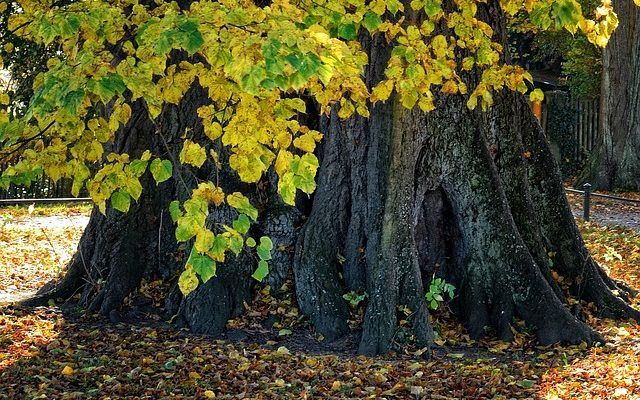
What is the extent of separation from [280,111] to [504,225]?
12.0ft

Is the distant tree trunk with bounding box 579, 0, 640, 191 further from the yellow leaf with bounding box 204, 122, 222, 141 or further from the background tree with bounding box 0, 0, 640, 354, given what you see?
the yellow leaf with bounding box 204, 122, 222, 141

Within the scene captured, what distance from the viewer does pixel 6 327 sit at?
8.09m

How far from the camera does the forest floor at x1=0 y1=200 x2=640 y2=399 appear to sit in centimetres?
642

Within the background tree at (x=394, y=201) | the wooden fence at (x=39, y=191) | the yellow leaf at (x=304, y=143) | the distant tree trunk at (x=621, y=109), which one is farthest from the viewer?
the distant tree trunk at (x=621, y=109)

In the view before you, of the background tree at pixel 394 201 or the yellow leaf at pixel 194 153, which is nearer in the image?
the yellow leaf at pixel 194 153

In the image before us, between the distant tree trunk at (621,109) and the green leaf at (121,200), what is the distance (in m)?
17.4

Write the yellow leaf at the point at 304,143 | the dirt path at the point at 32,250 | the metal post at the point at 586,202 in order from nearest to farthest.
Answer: the yellow leaf at the point at 304,143 → the dirt path at the point at 32,250 → the metal post at the point at 586,202

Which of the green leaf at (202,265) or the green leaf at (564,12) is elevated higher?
the green leaf at (564,12)

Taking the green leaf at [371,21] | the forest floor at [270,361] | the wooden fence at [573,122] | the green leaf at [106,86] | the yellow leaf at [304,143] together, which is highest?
the wooden fence at [573,122]

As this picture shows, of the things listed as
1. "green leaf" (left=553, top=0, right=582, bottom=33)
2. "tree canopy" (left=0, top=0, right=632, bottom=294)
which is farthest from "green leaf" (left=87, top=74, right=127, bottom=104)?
"green leaf" (left=553, top=0, right=582, bottom=33)

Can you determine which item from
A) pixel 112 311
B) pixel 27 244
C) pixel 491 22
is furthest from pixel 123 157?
pixel 27 244

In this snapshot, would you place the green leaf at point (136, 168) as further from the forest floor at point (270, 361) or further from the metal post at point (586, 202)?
the metal post at point (586, 202)

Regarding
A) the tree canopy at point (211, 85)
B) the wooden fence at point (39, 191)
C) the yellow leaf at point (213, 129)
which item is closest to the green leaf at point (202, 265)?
the tree canopy at point (211, 85)

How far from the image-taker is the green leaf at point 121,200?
16.5ft
